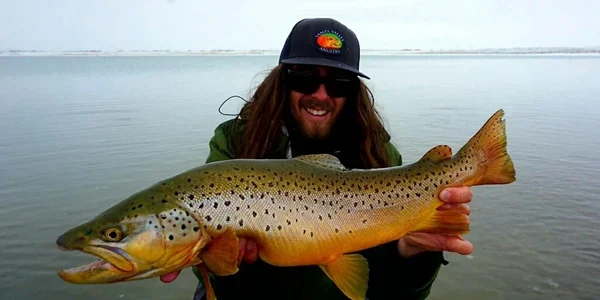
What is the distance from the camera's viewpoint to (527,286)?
243 inches

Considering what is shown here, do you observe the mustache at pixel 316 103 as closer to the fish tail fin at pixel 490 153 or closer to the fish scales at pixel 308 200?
the fish scales at pixel 308 200

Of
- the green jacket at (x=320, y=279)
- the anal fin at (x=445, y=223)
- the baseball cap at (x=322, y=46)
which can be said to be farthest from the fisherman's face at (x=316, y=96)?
the anal fin at (x=445, y=223)

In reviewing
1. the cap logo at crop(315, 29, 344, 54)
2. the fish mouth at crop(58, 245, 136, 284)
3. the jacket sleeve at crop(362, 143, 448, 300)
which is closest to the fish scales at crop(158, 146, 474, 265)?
the fish mouth at crop(58, 245, 136, 284)

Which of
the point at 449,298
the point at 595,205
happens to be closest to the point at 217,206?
the point at 449,298

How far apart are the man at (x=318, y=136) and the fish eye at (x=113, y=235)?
101cm

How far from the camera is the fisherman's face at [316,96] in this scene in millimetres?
3953

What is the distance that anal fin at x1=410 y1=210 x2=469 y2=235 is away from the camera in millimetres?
3031

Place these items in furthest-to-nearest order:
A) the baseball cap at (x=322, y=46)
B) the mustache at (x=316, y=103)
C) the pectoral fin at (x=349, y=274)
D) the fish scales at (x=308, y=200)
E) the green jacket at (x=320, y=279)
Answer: the mustache at (x=316, y=103) → the baseball cap at (x=322, y=46) → the green jacket at (x=320, y=279) → the pectoral fin at (x=349, y=274) → the fish scales at (x=308, y=200)

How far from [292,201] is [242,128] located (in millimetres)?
1579

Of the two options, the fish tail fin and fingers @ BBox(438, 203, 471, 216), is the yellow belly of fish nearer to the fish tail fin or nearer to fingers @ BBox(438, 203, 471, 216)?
fingers @ BBox(438, 203, 471, 216)

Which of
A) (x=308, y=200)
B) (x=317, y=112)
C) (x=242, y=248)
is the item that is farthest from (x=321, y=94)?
(x=242, y=248)

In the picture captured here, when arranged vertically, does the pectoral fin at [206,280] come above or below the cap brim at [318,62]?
below

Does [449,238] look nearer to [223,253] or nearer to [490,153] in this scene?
[490,153]

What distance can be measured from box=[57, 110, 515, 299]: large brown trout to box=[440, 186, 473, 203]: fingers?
0.18 feet
